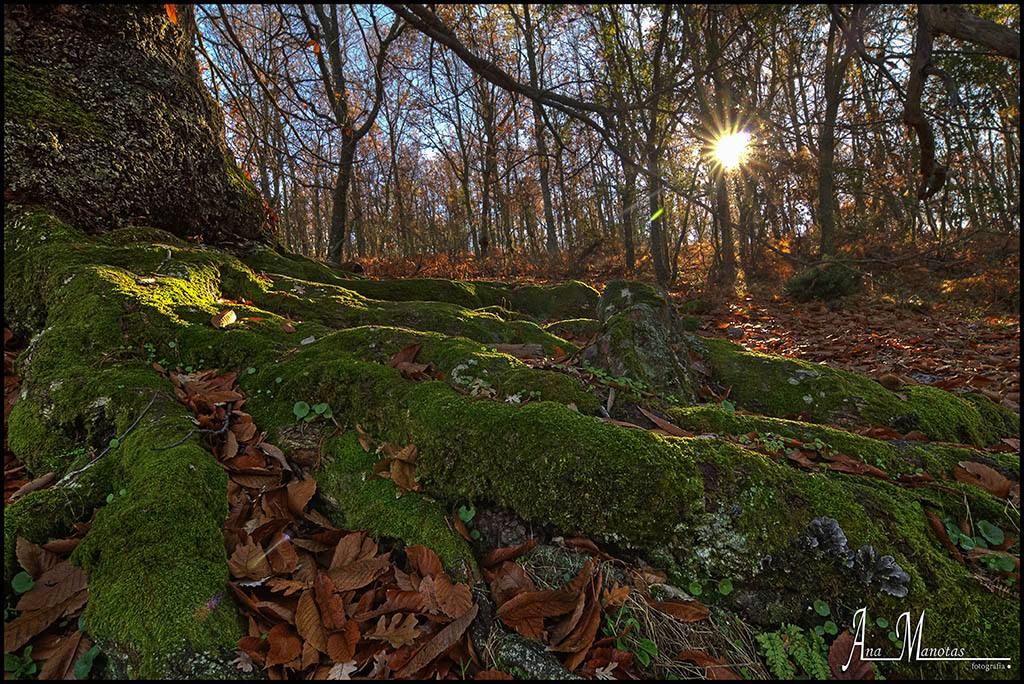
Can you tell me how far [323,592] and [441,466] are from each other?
62 cm

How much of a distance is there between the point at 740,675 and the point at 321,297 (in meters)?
3.75

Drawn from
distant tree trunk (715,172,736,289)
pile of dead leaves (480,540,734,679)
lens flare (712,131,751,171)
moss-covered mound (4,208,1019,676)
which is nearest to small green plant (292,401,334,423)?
moss-covered mound (4,208,1019,676)

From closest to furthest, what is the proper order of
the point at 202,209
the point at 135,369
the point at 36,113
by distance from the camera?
the point at 135,369 → the point at 36,113 → the point at 202,209

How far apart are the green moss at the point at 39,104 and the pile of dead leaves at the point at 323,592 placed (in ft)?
11.4

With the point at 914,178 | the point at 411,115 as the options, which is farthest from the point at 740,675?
the point at 411,115

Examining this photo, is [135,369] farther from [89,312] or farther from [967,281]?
[967,281]

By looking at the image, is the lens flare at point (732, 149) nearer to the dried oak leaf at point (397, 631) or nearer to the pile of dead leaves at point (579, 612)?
the pile of dead leaves at point (579, 612)

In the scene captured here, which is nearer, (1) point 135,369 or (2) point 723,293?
(1) point 135,369

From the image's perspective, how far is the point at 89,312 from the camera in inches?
102

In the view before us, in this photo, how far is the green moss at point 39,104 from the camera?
3541 mm

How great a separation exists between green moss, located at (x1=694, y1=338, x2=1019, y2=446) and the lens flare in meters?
6.45

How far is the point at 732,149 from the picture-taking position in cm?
966

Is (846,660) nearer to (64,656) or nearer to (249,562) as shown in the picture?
(249,562)

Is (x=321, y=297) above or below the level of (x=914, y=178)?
below
